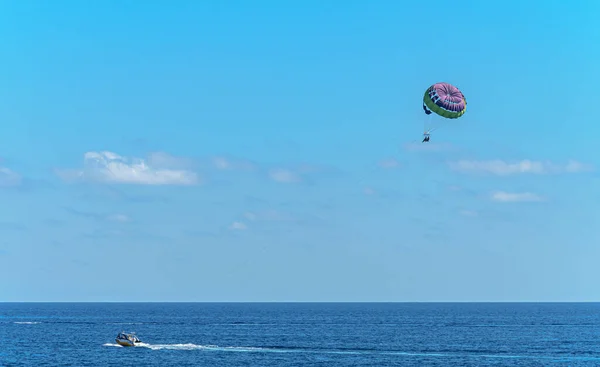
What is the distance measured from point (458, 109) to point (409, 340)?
76792 mm

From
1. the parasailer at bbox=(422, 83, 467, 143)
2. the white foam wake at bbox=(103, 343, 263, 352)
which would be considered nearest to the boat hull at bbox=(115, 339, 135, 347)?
the white foam wake at bbox=(103, 343, 263, 352)

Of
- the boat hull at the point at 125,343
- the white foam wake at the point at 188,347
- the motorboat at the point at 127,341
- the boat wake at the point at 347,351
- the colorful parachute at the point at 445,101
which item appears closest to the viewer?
the colorful parachute at the point at 445,101

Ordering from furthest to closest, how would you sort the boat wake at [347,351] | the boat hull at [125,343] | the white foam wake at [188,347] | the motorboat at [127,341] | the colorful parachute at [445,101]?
the motorboat at [127,341] → the boat hull at [125,343] → the white foam wake at [188,347] → the boat wake at [347,351] → the colorful parachute at [445,101]

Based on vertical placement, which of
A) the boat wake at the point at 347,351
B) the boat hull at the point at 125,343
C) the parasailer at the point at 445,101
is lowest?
the boat wake at the point at 347,351

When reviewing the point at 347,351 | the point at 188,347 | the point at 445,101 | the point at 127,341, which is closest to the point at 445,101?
the point at 445,101

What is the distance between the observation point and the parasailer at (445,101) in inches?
4786

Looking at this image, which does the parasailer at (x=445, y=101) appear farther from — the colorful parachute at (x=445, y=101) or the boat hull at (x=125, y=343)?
the boat hull at (x=125, y=343)

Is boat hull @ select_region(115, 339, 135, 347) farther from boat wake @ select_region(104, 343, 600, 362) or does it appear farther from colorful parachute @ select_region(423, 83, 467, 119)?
colorful parachute @ select_region(423, 83, 467, 119)

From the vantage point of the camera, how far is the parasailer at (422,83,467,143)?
12156 cm

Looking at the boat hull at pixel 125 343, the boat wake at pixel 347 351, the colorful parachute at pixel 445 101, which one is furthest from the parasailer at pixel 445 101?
the boat hull at pixel 125 343

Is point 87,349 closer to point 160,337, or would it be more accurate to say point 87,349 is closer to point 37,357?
point 37,357

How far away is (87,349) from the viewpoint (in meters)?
162

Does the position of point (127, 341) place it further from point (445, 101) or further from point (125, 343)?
point (445, 101)

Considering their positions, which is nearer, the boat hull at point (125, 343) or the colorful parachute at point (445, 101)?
the colorful parachute at point (445, 101)
